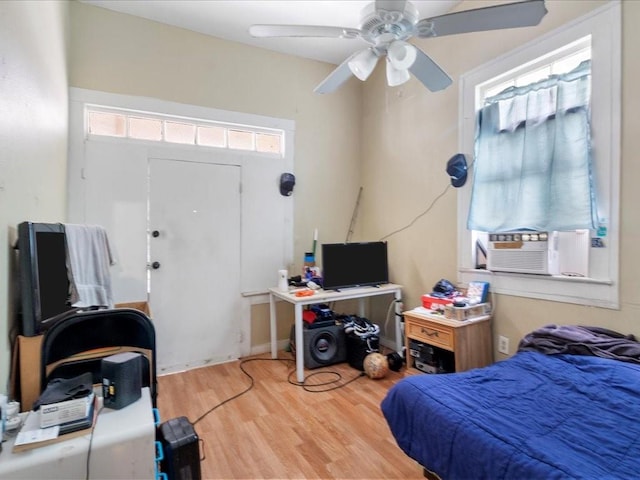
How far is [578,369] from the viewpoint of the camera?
1.68m

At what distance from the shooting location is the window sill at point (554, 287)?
6.48ft

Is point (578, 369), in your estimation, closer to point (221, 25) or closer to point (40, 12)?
point (40, 12)

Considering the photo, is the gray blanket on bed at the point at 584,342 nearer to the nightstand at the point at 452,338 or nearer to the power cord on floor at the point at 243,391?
the nightstand at the point at 452,338

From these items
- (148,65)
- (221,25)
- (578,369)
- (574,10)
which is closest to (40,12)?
(148,65)

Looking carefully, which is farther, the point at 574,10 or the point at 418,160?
the point at 418,160

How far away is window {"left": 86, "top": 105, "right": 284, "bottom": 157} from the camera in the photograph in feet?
9.59

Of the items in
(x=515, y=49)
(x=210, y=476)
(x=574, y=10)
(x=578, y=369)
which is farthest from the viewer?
(x=515, y=49)

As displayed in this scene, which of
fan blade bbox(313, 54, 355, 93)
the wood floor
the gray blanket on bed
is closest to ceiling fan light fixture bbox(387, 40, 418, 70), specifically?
fan blade bbox(313, 54, 355, 93)

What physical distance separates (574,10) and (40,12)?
3.19 metres

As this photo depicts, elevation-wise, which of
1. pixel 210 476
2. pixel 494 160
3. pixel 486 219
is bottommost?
pixel 210 476

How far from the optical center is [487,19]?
162 centimetres

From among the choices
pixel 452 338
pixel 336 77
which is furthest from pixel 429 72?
pixel 452 338

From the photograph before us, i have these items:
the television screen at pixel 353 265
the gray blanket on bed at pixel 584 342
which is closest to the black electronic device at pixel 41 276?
the television screen at pixel 353 265

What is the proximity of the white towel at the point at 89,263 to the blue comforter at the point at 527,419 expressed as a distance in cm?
177
